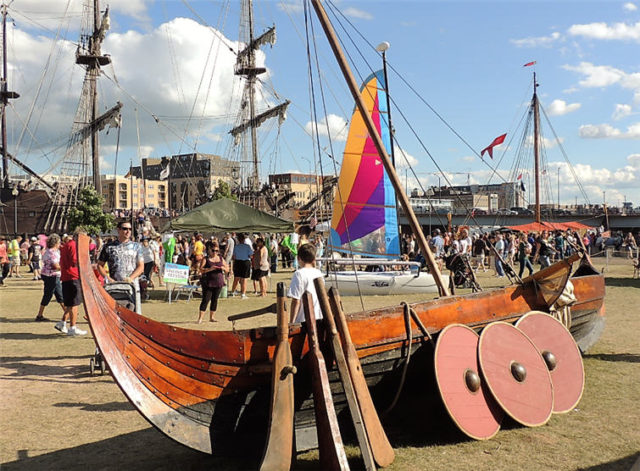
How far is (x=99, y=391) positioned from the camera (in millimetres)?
6926

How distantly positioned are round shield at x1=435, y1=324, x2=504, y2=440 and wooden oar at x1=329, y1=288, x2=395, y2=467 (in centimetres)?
77

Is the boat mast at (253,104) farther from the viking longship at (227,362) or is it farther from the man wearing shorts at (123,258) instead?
the viking longship at (227,362)

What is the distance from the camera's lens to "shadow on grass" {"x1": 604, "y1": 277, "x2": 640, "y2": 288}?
59.9 feet

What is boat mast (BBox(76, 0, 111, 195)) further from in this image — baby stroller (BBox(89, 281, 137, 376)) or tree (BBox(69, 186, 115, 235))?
baby stroller (BBox(89, 281, 137, 376))

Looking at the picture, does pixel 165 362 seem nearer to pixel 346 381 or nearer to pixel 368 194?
pixel 346 381

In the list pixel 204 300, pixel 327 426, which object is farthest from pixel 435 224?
pixel 327 426

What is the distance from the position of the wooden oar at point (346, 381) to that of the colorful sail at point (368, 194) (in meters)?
11.8

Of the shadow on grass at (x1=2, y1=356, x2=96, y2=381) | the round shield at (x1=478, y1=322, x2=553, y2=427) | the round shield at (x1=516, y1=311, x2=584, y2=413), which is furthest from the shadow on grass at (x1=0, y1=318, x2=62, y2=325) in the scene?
the round shield at (x1=516, y1=311, x2=584, y2=413)

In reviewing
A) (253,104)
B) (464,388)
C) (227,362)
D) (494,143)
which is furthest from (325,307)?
(253,104)

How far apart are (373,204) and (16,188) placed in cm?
4279

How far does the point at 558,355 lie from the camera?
6.26 meters

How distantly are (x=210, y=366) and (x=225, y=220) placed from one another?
12.2 metres

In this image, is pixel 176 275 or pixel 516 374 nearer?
pixel 516 374

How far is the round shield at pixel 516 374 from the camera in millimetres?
5445
